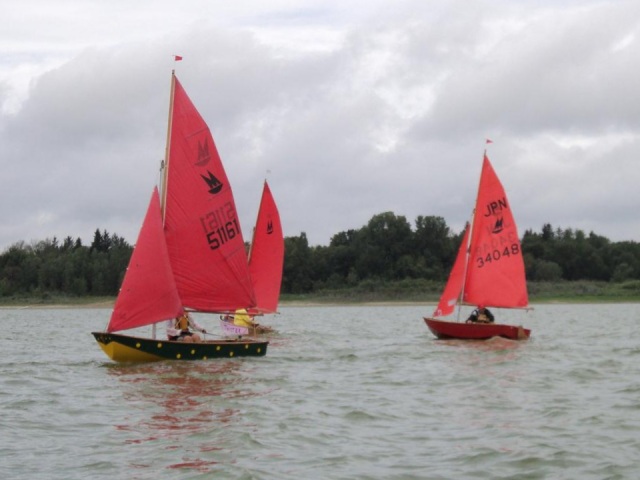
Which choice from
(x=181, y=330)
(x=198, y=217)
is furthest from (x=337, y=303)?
(x=181, y=330)

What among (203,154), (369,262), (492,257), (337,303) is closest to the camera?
(203,154)

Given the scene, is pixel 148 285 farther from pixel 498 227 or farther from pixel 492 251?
pixel 498 227

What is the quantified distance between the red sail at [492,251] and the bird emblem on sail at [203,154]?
12061 mm

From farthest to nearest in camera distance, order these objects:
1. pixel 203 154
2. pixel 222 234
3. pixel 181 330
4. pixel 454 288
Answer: pixel 454 288 < pixel 222 234 < pixel 203 154 < pixel 181 330

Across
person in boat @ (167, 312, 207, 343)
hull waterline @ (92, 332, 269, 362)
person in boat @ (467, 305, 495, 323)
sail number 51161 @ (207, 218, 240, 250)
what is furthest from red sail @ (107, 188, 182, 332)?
person in boat @ (467, 305, 495, 323)

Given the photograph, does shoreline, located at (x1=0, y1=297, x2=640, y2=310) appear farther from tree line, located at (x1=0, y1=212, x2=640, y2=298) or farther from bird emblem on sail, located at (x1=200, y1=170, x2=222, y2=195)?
bird emblem on sail, located at (x1=200, y1=170, x2=222, y2=195)

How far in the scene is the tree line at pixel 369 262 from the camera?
11712cm

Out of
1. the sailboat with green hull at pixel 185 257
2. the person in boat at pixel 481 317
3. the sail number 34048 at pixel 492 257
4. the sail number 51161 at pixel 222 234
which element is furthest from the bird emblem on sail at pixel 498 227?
the sail number 51161 at pixel 222 234

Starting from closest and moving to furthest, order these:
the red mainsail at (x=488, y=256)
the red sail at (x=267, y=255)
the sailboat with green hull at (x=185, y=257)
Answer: the sailboat with green hull at (x=185, y=257) < the red mainsail at (x=488, y=256) < the red sail at (x=267, y=255)

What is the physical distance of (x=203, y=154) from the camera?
101 ft

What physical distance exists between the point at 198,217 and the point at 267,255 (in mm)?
14754

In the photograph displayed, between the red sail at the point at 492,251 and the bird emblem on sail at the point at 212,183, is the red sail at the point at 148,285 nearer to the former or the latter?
the bird emblem on sail at the point at 212,183

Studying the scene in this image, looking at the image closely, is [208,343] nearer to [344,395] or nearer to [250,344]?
[250,344]

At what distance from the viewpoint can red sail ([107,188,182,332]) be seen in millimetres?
28062
